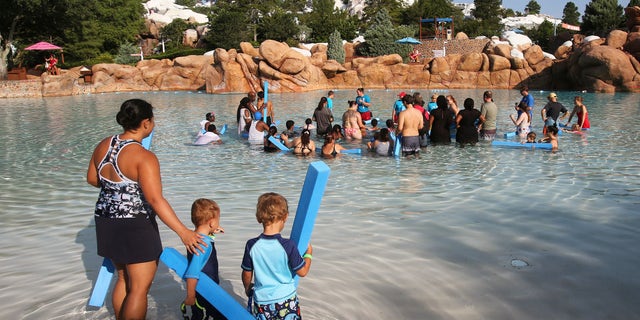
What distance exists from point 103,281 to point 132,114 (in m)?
1.32

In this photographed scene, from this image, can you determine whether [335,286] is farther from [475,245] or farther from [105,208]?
[105,208]

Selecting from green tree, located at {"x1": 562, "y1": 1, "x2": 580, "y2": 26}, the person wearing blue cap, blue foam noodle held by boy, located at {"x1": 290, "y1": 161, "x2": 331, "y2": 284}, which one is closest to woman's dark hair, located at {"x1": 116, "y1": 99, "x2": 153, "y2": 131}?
blue foam noodle held by boy, located at {"x1": 290, "y1": 161, "x2": 331, "y2": 284}

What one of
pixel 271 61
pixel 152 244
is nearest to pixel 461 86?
pixel 271 61

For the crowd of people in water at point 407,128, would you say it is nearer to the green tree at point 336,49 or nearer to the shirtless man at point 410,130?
the shirtless man at point 410,130

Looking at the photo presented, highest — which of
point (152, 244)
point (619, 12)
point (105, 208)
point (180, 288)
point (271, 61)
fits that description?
point (619, 12)

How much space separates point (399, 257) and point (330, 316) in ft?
4.51

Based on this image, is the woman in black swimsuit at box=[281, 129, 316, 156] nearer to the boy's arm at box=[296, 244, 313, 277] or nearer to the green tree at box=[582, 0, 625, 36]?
the boy's arm at box=[296, 244, 313, 277]

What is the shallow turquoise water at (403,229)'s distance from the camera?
13.6 ft

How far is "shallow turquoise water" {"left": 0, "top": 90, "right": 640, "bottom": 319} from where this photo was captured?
13.6 feet

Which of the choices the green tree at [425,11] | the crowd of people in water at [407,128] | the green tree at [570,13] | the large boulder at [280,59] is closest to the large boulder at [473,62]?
the large boulder at [280,59]

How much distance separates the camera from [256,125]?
12398mm

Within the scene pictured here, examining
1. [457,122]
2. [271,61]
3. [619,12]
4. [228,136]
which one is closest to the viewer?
[457,122]

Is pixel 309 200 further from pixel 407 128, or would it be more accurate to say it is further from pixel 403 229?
pixel 407 128

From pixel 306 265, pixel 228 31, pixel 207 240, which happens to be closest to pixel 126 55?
pixel 228 31
